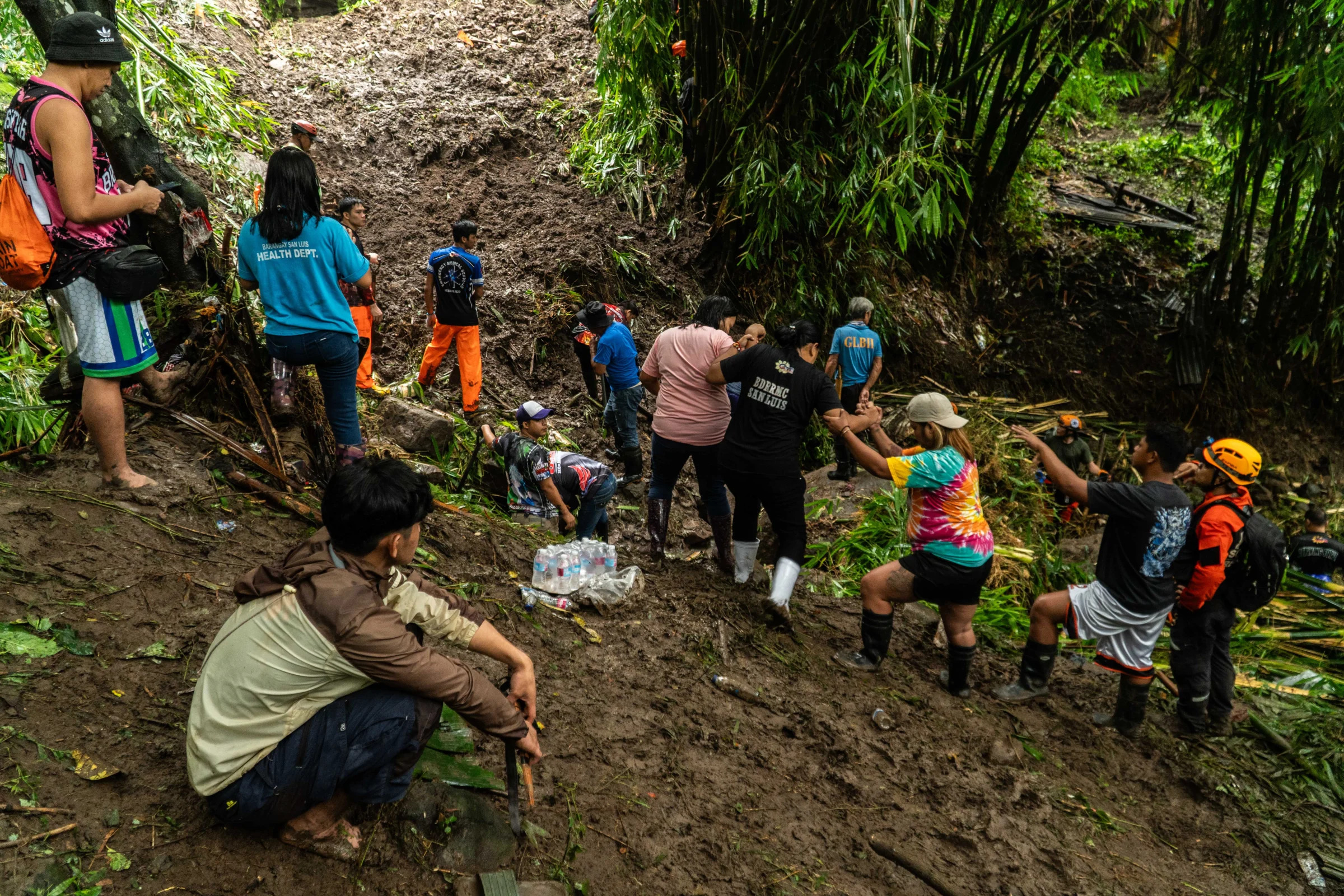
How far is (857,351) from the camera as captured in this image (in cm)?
708

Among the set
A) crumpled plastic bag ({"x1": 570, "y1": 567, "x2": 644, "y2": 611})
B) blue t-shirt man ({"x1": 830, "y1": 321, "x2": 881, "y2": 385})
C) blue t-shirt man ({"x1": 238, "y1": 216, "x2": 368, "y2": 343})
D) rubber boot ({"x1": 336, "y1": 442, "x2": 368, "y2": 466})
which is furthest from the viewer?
blue t-shirt man ({"x1": 830, "y1": 321, "x2": 881, "y2": 385})

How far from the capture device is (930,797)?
343cm

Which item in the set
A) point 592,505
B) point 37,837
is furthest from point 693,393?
point 37,837

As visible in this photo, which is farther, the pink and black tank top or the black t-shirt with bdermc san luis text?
the black t-shirt with bdermc san luis text

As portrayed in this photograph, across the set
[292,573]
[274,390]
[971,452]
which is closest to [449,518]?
[274,390]

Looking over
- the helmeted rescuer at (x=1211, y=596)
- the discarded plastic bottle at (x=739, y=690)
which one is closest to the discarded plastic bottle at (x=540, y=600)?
the discarded plastic bottle at (x=739, y=690)

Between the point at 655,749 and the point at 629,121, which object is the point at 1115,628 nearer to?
the point at 655,749

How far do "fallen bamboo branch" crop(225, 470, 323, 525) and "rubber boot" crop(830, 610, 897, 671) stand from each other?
2.80 m

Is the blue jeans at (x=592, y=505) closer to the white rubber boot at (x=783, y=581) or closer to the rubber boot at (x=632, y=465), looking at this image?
the white rubber boot at (x=783, y=581)

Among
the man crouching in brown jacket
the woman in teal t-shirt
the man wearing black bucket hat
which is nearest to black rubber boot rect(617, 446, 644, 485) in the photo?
the woman in teal t-shirt

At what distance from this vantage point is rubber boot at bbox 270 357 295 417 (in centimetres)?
421

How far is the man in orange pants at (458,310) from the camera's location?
21.1 feet

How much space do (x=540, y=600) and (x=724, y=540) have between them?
1.43 meters

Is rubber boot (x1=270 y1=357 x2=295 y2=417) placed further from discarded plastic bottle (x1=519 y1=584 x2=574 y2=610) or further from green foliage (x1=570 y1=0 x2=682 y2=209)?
green foliage (x1=570 y1=0 x2=682 y2=209)
